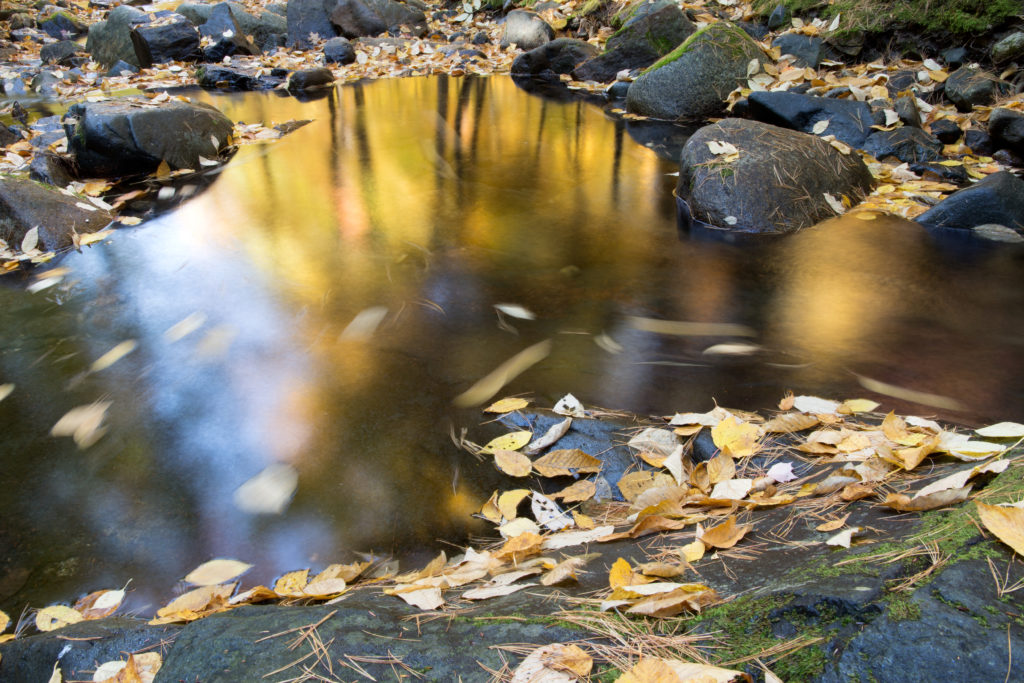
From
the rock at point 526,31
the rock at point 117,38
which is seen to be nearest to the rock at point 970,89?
the rock at point 526,31

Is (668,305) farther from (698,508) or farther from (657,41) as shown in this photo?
(657,41)

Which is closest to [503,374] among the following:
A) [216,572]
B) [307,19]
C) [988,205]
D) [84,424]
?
[216,572]

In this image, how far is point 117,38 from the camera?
11.2m

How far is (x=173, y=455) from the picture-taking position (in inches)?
99.7

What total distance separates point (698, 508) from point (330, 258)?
3.11 m

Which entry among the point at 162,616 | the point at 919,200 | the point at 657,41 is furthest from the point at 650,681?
the point at 657,41

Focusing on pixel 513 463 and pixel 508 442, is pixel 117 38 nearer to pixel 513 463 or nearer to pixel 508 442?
pixel 508 442

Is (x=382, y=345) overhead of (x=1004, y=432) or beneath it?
beneath

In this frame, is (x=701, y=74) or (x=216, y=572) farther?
(x=701, y=74)

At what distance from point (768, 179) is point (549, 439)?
322 centimetres

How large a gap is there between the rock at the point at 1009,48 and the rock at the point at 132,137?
7629 mm

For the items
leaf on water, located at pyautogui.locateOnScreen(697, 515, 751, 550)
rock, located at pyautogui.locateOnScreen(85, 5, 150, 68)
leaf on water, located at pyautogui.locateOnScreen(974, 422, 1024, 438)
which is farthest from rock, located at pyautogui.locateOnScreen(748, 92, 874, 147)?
rock, located at pyautogui.locateOnScreen(85, 5, 150, 68)

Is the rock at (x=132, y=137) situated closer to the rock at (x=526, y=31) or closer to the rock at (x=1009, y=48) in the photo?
the rock at (x=526, y=31)

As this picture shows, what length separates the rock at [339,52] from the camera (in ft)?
37.0
